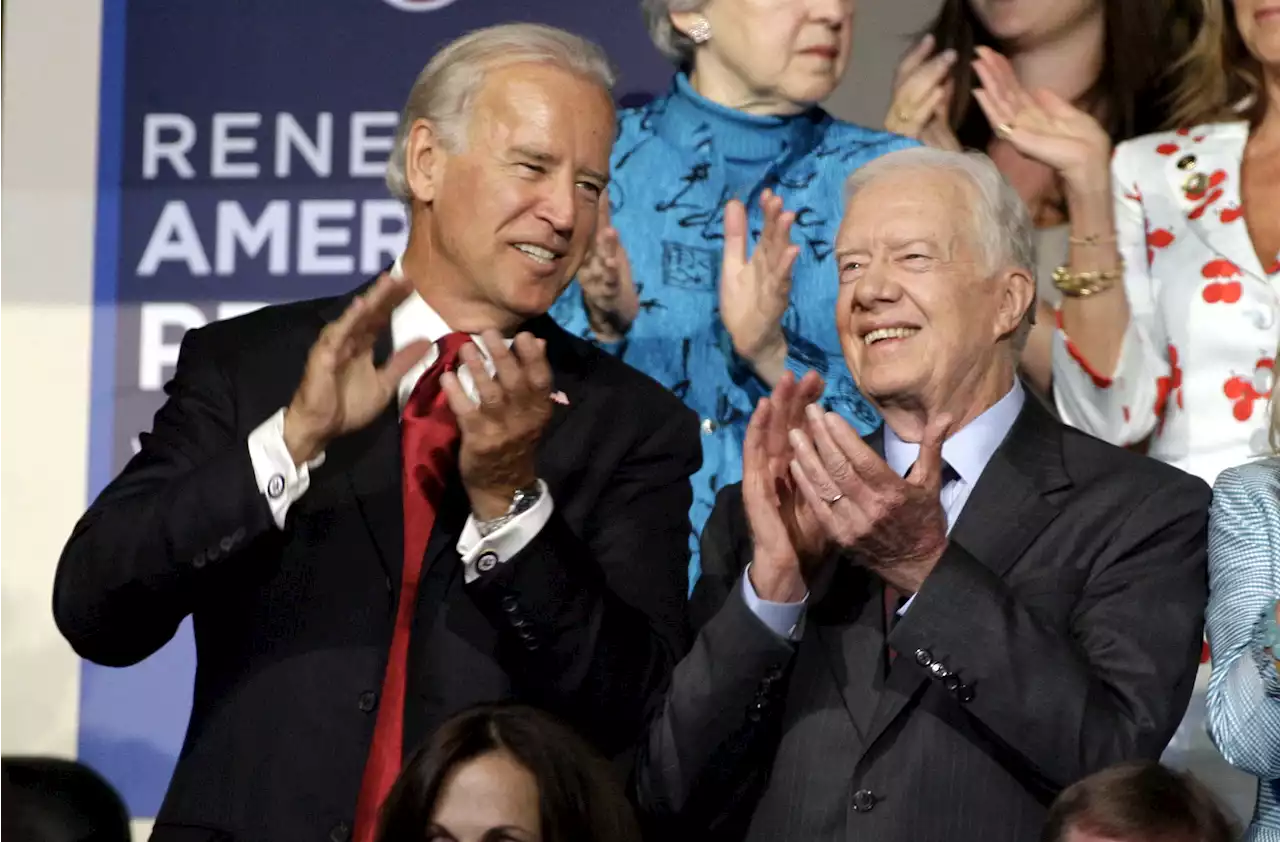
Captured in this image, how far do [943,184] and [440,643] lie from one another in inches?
36.6

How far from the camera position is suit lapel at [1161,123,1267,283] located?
3104 mm

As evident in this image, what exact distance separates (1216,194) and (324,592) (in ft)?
5.10

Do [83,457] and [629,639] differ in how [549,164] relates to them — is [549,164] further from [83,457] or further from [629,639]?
[83,457]

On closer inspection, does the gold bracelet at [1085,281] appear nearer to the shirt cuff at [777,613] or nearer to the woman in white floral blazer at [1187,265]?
the woman in white floral blazer at [1187,265]

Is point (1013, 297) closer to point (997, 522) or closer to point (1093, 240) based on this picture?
point (997, 522)

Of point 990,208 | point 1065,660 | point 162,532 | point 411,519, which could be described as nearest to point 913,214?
point 990,208

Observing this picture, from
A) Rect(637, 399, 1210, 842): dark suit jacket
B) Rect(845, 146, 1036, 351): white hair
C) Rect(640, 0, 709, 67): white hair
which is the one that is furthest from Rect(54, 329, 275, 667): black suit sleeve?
Rect(640, 0, 709, 67): white hair

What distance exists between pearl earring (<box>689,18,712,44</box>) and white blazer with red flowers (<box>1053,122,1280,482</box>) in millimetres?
711

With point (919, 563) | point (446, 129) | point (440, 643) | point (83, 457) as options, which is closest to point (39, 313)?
point (83, 457)

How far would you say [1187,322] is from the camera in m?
3.11

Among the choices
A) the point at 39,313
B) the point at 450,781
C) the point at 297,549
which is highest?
the point at 39,313

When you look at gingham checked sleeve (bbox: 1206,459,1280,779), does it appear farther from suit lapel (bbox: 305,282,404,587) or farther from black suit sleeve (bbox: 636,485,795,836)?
suit lapel (bbox: 305,282,404,587)

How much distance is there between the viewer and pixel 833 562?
2598 millimetres

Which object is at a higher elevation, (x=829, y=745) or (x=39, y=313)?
(x=39, y=313)
